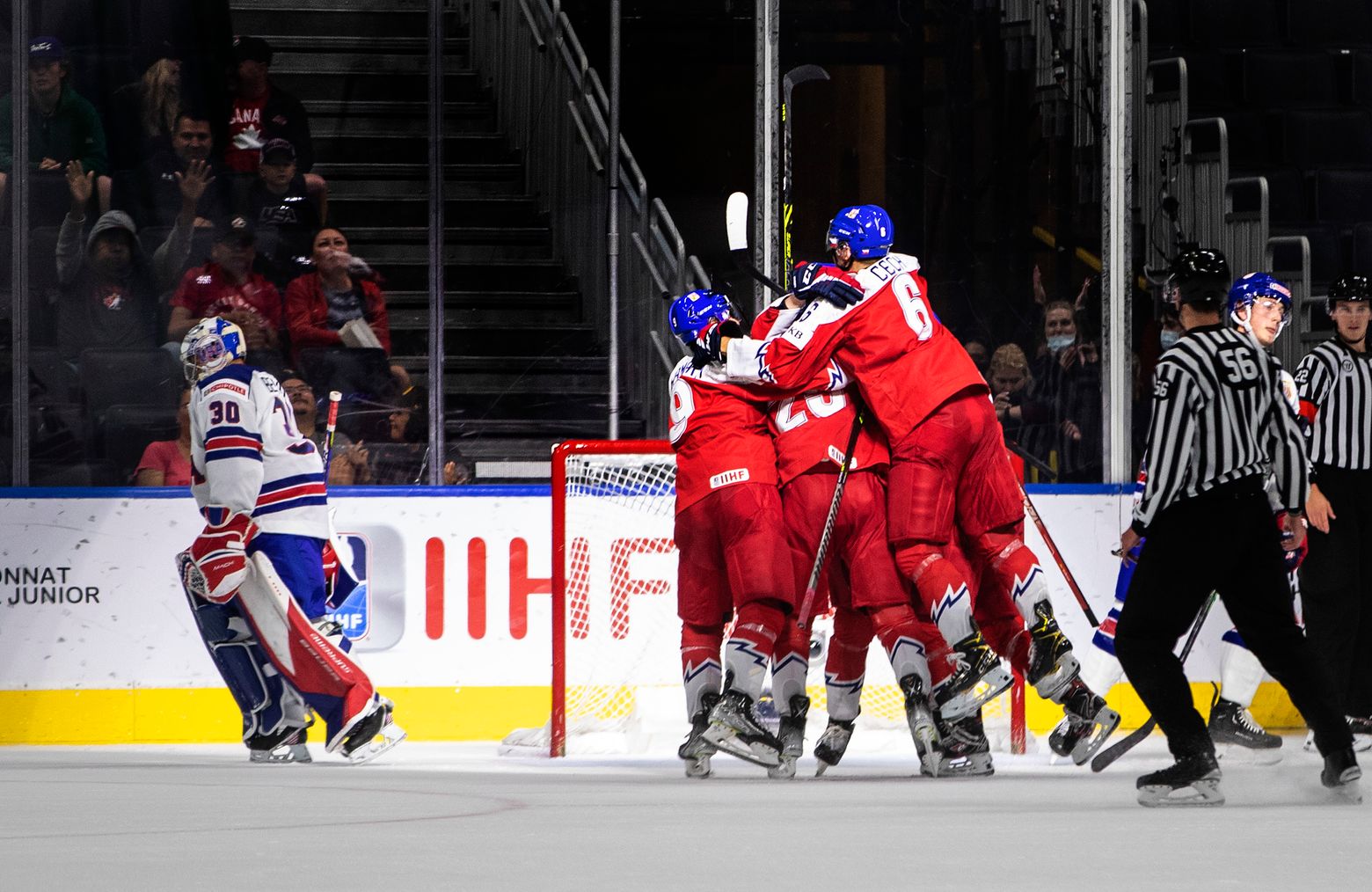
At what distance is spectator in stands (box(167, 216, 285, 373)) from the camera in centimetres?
801

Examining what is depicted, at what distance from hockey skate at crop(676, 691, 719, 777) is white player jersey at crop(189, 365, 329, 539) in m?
1.49

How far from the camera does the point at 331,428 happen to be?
7.94m

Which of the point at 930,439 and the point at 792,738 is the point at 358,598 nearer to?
the point at 792,738

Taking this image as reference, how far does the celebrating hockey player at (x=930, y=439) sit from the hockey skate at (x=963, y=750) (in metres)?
0.15

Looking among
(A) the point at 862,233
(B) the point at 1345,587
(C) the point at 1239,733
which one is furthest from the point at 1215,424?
(B) the point at 1345,587

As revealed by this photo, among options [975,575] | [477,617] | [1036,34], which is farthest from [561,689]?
[1036,34]

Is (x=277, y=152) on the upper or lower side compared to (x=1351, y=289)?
upper

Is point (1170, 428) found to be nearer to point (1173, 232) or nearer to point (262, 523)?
point (262, 523)

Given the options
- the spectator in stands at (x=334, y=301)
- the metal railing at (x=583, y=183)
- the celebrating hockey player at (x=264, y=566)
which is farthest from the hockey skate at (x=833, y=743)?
the spectator in stands at (x=334, y=301)

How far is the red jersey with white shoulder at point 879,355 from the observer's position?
591cm

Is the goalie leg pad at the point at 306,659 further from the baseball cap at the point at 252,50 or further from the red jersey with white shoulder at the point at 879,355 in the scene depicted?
the baseball cap at the point at 252,50

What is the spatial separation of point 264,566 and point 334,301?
1718 millimetres

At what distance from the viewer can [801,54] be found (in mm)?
8352

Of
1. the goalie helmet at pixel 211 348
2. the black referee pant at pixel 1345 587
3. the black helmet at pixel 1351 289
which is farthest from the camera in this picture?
the black helmet at pixel 1351 289
